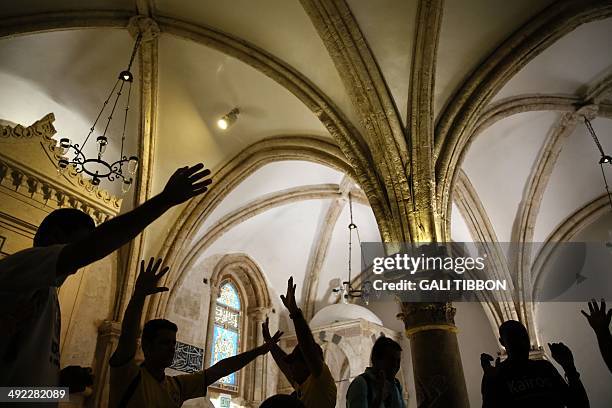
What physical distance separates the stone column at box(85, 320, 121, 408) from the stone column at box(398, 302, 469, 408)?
18.6 feet

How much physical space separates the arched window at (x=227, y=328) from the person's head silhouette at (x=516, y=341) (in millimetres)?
9511

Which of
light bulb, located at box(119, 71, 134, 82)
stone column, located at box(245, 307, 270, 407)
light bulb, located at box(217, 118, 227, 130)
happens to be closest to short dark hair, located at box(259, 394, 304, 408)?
light bulb, located at box(119, 71, 134, 82)

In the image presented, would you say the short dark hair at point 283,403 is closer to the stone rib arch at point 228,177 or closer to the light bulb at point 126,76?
the light bulb at point 126,76

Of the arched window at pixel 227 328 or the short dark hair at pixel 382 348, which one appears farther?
the arched window at pixel 227 328


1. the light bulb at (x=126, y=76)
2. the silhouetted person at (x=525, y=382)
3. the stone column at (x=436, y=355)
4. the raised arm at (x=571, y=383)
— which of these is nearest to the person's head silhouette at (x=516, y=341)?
the silhouetted person at (x=525, y=382)

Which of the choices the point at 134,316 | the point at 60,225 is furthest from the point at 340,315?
the point at 60,225

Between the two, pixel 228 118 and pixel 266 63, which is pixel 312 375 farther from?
pixel 228 118

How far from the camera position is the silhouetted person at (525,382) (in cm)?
229

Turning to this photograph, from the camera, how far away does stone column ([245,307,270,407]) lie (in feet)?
37.8

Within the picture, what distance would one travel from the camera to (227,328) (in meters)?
11.8

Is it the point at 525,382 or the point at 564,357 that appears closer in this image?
the point at 525,382

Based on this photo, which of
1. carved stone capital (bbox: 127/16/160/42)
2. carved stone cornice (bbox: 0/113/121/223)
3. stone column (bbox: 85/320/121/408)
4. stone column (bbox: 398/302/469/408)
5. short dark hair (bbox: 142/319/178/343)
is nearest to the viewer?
short dark hair (bbox: 142/319/178/343)

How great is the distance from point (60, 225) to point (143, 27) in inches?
260

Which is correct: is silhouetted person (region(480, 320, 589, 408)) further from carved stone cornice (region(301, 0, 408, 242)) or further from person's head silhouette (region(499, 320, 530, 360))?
carved stone cornice (region(301, 0, 408, 242))
